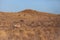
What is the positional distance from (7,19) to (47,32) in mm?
382

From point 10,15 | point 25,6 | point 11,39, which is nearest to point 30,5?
point 25,6

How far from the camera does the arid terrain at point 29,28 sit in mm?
1173

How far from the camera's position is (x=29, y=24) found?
4.11 ft

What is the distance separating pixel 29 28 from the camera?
48.1 inches

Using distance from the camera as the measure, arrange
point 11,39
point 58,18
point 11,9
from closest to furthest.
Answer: point 11,39 → point 58,18 → point 11,9

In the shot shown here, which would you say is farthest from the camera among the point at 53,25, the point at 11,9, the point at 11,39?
the point at 11,9

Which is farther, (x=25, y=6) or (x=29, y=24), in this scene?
(x=25, y=6)

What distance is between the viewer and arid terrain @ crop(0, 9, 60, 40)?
3.85 ft

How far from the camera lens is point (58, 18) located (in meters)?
1.38

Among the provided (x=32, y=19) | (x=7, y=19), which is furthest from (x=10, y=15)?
(x=32, y=19)

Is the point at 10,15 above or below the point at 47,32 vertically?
above

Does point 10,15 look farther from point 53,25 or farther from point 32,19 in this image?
point 53,25

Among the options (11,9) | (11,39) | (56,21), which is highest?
(11,9)

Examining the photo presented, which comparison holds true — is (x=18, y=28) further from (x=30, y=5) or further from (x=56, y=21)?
(x=30, y=5)
